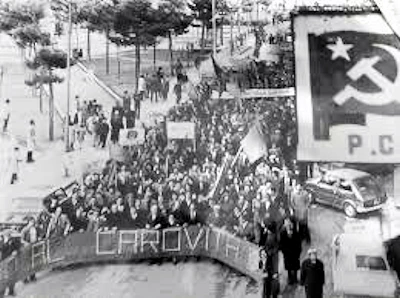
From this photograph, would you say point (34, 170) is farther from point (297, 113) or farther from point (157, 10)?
point (297, 113)

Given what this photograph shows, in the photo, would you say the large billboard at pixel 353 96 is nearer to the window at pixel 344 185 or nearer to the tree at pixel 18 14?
the window at pixel 344 185

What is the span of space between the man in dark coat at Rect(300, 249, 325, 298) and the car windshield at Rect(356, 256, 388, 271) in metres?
0.08

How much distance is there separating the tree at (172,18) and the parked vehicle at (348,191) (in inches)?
15.8

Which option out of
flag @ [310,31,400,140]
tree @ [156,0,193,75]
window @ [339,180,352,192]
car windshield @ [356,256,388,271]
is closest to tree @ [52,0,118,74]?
tree @ [156,0,193,75]

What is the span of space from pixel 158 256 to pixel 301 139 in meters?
0.38

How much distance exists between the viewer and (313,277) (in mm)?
1329

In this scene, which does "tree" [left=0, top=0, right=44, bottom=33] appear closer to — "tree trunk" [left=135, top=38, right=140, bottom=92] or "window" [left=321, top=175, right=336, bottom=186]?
"tree trunk" [left=135, top=38, right=140, bottom=92]

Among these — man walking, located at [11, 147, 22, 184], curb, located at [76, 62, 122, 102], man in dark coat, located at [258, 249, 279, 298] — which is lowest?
man in dark coat, located at [258, 249, 279, 298]

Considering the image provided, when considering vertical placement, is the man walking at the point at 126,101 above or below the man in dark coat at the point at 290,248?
above

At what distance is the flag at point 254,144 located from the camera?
4.56 feet

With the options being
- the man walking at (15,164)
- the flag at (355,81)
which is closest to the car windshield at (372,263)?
the flag at (355,81)

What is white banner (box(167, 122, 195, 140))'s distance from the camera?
1.39m

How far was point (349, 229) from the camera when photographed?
1.34m

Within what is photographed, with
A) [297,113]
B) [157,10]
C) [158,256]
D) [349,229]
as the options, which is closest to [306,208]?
[349,229]
